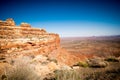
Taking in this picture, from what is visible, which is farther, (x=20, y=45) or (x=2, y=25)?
(x=2, y=25)

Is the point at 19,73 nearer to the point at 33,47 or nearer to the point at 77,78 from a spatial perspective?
the point at 77,78

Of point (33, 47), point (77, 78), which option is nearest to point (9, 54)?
point (33, 47)

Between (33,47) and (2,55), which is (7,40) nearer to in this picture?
(2,55)

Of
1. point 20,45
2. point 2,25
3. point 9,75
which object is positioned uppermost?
point 2,25

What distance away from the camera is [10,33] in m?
12.7

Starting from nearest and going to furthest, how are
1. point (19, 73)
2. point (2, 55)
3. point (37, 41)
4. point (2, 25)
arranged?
point (19, 73) < point (2, 55) < point (2, 25) < point (37, 41)

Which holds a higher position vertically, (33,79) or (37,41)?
(37,41)

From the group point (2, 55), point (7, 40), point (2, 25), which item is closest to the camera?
point (2, 55)

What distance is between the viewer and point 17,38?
12.5 meters

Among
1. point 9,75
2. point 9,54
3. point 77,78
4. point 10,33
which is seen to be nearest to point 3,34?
point 10,33

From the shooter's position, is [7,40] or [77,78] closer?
[77,78]

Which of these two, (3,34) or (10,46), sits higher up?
(3,34)

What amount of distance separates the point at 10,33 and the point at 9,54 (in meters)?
2.73

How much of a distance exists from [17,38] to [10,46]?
60.3 inches
